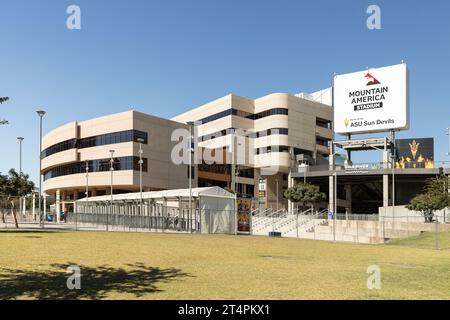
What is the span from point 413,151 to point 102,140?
5105cm

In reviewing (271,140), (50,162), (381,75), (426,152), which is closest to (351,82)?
(381,75)

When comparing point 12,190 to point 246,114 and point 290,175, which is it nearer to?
point 290,175

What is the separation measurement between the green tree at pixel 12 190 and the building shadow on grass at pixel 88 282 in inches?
897

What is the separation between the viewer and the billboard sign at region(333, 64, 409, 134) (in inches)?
2638

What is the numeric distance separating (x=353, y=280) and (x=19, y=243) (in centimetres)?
1416

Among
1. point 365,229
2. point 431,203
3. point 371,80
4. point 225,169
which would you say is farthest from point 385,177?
point 225,169

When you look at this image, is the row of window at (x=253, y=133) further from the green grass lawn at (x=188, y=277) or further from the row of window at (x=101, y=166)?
the green grass lawn at (x=188, y=277)

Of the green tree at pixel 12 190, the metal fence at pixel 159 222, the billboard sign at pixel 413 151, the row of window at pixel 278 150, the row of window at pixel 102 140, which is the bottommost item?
the metal fence at pixel 159 222

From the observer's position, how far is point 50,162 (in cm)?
9012

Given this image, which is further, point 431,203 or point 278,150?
point 278,150

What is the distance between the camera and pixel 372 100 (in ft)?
228

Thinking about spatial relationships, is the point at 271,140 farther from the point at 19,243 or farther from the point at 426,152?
the point at 19,243

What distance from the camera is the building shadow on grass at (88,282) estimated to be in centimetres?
970

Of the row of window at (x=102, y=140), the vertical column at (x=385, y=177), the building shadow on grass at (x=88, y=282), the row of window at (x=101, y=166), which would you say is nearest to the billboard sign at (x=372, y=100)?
the vertical column at (x=385, y=177)
